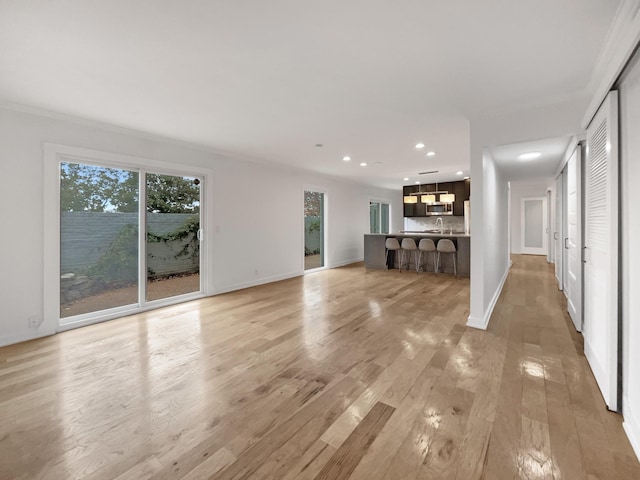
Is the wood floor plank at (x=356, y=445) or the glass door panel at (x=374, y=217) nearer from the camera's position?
the wood floor plank at (x=356, y=445)

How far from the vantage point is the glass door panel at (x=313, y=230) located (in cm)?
746

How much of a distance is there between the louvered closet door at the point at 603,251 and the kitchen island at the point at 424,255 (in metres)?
3.98

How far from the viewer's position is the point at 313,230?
25.3 ft

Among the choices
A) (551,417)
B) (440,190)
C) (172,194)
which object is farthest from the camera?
(440,190)

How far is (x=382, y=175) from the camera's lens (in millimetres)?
7789

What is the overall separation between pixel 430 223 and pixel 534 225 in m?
3.52

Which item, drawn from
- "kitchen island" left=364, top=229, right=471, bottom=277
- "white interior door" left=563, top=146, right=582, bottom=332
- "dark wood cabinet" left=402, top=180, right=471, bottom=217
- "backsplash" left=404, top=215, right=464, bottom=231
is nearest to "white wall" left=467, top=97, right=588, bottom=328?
"white interior door" left=563, top=146, right=582, bottom=332

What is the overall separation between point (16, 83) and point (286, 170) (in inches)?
173

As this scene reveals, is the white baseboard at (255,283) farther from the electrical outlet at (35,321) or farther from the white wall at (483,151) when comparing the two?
the white wall at (483,151)

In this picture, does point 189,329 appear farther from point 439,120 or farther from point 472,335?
point 439,120

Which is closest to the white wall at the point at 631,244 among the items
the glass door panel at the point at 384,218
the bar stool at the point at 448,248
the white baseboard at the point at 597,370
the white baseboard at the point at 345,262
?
the white baseboard at the point at 597,370

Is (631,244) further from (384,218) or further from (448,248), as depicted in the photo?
(384,218)

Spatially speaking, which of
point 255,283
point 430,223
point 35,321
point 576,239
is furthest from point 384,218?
point 35,321

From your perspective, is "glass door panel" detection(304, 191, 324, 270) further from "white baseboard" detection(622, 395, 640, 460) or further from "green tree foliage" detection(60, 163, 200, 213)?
"white baseboard" detection(622, 395, 640, 460)
